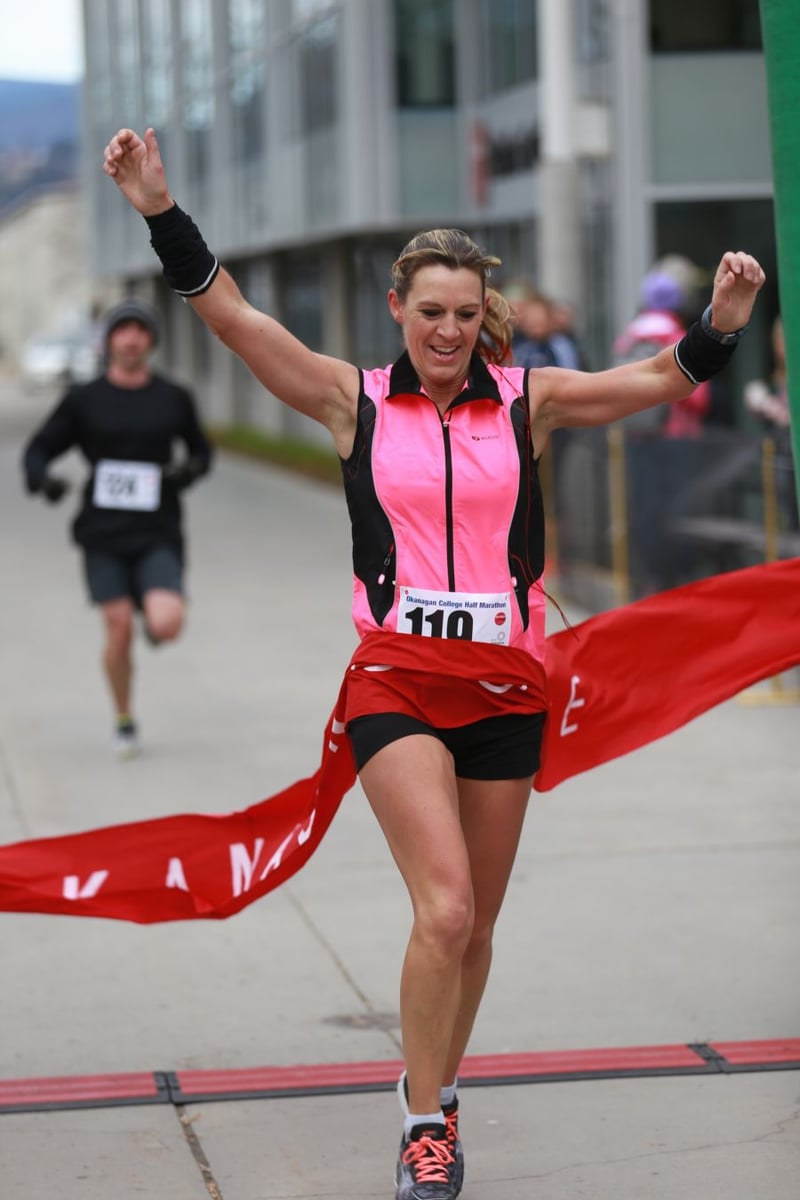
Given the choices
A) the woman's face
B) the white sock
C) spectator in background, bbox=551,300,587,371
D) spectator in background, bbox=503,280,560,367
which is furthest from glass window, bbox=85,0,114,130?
the white sock

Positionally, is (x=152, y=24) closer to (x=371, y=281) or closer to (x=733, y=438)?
(x=371, y=281)

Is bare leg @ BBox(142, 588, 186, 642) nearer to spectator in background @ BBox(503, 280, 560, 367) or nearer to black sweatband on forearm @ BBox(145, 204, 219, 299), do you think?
spectator in background @ BBox(503, 280, 560, 367)

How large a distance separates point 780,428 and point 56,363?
47.5 meters

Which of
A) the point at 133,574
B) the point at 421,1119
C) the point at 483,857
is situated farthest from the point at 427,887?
the point at 133,574

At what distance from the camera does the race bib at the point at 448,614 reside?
4.23m

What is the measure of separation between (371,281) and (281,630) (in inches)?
660

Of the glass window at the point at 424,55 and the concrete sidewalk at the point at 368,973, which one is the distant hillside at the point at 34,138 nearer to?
the glass window at the point at 424,55

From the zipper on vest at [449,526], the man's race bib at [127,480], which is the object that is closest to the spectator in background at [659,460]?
the man's race bib at [127,480]

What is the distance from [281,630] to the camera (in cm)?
1320

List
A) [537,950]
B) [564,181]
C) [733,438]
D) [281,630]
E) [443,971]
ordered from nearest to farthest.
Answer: [443,971], [537,950], [733,438], [281,630], [564,181]

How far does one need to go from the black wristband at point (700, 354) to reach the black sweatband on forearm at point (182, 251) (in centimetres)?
103

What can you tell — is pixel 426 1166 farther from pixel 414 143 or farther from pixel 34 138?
pixel 34 138

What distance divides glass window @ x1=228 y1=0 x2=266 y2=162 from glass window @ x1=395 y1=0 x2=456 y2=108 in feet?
18.8

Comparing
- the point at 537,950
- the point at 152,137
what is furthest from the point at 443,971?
the point at 537,950
